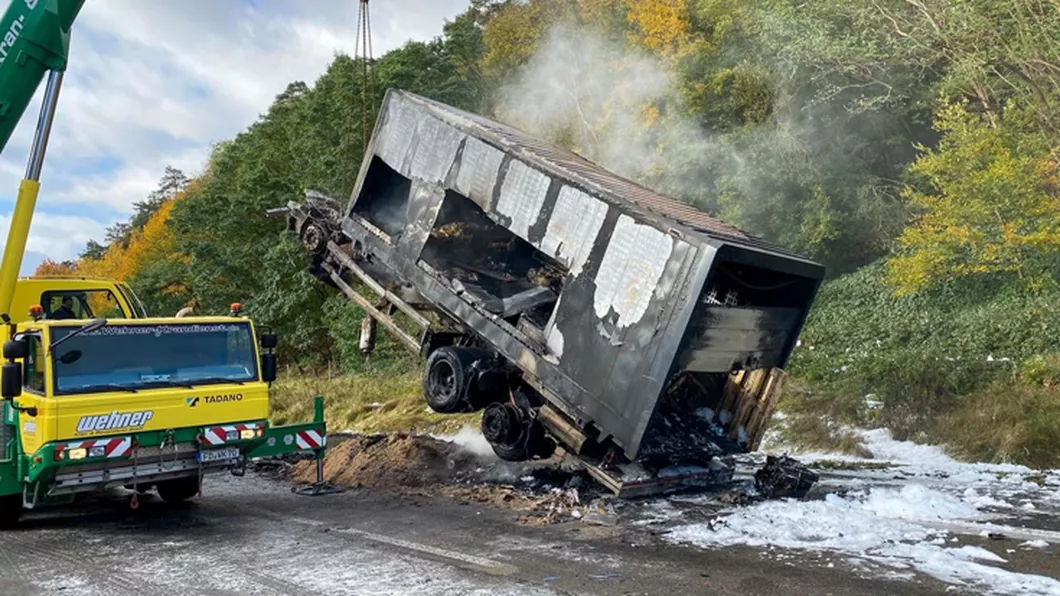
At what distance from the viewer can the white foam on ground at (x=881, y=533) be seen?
4941mm

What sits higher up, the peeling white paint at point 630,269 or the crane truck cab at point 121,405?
the peeling white paint at point 630,269

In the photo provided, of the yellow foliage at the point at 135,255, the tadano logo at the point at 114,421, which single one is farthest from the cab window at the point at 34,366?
the yellow foliage at the point at 135,255

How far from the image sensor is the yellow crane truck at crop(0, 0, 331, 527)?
20.1 ft

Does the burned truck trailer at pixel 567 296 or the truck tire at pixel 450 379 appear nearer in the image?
the burned truck trailer at pixel 567 296

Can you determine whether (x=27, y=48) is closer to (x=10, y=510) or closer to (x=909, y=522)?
(x=10, y=510)

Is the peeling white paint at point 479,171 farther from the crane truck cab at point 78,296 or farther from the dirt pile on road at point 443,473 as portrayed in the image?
the crane truck cab at point 78,296

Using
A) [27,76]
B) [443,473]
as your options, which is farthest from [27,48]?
[443,473]

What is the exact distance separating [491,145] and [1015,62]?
11624 mm

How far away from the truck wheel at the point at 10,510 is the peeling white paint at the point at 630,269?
5121mm

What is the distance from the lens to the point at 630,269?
6637 mm

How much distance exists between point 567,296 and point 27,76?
17.0 ft

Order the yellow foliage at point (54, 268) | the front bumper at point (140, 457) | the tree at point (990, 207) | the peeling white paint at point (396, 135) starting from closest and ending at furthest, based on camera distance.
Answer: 1. the front bumper at point (140, 457)
2. the peeling white paint at point (396, 135)
3. the tree at point (990, 207)
4. the yellow foliage at point (54, 268)

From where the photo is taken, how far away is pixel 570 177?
7.08 m

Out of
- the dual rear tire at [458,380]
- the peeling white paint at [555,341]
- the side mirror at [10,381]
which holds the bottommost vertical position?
the side mirror at [10,381]
